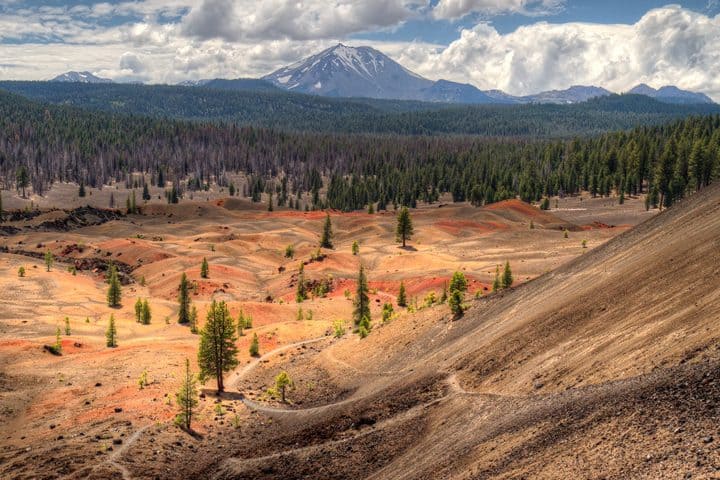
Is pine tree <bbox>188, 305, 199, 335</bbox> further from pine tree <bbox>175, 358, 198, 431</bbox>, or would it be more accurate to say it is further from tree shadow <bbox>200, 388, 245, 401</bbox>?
pine tree <bbox>175, 358, 198, 431</bbox>

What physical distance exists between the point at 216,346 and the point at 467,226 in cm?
9271

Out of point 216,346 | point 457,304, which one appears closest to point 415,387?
point 457,304

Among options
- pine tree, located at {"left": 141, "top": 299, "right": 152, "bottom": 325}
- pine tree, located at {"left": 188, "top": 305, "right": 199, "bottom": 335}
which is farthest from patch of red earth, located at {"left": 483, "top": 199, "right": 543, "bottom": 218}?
pine tree, located at {"left": 141, "top": 299, "right": 152, "bottom": 325}

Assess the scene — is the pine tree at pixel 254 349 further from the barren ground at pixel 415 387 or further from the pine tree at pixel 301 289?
the pine tree at pixel 301 289

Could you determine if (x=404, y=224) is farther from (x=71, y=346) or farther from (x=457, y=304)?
(x=71, y=346)

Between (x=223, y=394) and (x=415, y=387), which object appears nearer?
(x=415, y=387)

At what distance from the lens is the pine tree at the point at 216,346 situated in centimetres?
4088

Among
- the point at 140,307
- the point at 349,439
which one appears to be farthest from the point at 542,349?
the point at 140,307

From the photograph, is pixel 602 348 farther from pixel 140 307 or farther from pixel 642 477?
pixel 140 307

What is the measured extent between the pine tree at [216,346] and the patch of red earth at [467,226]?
280ft

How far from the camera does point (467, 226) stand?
126875 millimetres

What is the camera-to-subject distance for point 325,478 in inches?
983

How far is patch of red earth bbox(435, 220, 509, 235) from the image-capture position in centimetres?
12369

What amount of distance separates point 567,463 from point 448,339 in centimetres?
2157
